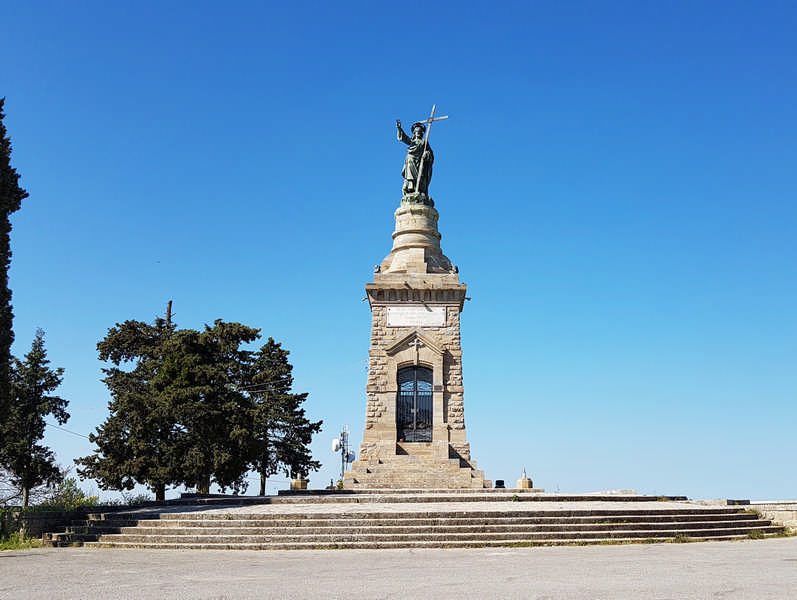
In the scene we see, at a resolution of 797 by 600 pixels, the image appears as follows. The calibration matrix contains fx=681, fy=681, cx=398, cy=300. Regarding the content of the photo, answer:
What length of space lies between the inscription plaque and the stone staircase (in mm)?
11139

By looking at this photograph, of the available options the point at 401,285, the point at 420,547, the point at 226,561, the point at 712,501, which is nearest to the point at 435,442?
the point at 401,285

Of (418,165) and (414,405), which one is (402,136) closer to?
(418,165)

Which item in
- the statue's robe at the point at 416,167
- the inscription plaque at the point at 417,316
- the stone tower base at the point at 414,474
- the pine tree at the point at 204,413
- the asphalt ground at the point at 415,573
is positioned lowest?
the asphalt ground at the point at 415,573

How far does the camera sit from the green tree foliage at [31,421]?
3066 cm

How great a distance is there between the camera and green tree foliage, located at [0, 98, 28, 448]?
16.5 meters

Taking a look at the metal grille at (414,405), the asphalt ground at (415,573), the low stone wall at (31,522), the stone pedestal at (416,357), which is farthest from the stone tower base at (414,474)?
the asphalt ground at (415,573)

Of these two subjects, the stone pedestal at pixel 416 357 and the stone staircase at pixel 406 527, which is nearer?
the stone staircase at pixel 406 527

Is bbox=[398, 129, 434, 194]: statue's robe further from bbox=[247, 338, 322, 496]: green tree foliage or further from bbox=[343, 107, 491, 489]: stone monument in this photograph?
bbox=[247, 338, 322, 496]: green tree foliage

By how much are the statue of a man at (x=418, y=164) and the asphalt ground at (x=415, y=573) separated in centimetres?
1970

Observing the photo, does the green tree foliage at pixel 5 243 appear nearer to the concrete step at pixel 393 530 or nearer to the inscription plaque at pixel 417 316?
the concrete step at pixel 393 530

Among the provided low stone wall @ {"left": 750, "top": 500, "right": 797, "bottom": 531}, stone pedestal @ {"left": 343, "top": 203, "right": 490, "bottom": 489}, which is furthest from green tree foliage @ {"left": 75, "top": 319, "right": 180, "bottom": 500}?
low stone wall @ {"left": 750, "top": 500, "right": 797, "bottom": 531}

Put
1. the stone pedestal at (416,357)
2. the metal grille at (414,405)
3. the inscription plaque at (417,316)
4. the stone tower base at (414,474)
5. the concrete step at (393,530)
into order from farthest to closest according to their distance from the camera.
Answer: the inscription plaque at (417,316) → the metal grille at (414,405) → the stone pedestal at (416,357) → the stone tower base at (414,474) → the concrete step at (393,530)

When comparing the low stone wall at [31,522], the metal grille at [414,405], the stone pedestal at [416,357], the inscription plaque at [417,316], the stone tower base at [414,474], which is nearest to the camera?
the low stone wall at [31,522]

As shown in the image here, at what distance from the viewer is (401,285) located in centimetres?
2744
